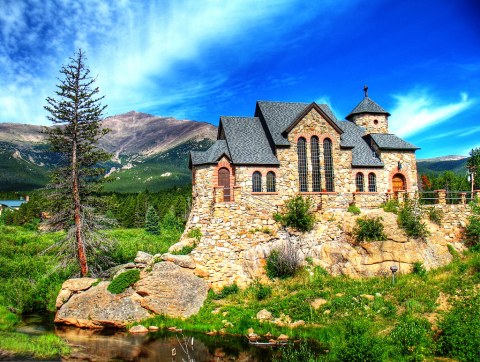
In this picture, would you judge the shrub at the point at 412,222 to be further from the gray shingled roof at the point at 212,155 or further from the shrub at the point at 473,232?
the gray shingled roof at the point at 212,155

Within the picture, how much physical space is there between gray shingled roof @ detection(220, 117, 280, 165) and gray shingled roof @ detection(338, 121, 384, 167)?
7.55m

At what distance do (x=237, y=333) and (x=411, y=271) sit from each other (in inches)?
478

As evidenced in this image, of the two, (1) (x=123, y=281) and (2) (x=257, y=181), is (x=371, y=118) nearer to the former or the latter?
(2) (x=257, y=181)

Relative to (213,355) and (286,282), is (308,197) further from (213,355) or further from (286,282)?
(213,355)

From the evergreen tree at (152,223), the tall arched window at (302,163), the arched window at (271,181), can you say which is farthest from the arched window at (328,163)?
the evergreen tree at (152,223)

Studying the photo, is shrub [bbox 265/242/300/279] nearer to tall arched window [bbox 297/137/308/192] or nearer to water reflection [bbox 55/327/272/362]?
water reflection [bbox 55/327/272/362]

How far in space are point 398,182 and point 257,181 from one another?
49.4 feet

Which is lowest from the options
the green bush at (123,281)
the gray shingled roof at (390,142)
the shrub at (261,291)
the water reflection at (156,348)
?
the water reflection at (156,348)

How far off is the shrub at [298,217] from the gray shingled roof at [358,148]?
12.3 m

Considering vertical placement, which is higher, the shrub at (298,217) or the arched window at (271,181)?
the arched window at (271,181)

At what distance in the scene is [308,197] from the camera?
28406 millimetres

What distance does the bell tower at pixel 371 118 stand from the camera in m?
42.6

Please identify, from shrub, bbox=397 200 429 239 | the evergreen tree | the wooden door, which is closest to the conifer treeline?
the evergreen tree

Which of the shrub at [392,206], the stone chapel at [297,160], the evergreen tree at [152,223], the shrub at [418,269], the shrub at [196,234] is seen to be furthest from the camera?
the evergreen tree at [152,223]
